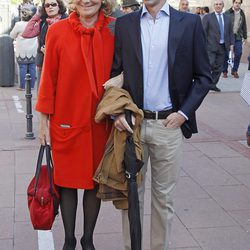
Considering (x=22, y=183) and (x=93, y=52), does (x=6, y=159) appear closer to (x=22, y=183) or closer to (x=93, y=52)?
(x=22, y=183)

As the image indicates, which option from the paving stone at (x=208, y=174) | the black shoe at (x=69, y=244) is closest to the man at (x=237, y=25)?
the paving stone at (x=208, y=174)

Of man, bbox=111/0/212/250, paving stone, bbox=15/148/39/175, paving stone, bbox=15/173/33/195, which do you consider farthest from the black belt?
paving stone, bbox=15/148/39/175

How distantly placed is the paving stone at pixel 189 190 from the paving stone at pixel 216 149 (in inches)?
46.3

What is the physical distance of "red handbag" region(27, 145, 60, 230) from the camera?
3508mm

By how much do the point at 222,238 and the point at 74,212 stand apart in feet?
4.22

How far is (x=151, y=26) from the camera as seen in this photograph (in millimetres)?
3172

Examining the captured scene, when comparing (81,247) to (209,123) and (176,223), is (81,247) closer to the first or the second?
(176,223)

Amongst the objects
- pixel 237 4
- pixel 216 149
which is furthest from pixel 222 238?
pixel 237 4

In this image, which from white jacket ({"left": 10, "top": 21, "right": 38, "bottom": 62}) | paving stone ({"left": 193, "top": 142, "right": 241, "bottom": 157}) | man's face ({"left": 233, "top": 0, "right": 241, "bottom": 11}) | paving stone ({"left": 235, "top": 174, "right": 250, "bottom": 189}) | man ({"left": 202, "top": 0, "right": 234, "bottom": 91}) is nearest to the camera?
paving stone ({"left": 235, "top": 174, "right": 250, "bottom": 189})

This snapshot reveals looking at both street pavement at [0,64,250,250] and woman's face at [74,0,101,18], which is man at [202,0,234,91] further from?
→ woman's face at [74,0,101,18]

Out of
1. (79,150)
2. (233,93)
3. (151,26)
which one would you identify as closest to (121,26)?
(151,26)

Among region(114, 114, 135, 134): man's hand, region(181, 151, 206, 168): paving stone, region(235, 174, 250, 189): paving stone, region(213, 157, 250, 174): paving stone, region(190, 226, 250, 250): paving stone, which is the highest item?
region(114, 114, 135, 134): man's hand

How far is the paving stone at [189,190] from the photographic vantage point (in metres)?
5.21

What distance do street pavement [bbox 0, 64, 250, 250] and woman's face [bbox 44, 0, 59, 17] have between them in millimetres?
1805
